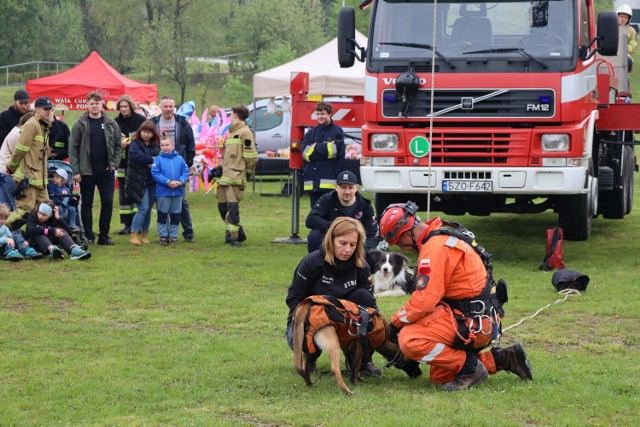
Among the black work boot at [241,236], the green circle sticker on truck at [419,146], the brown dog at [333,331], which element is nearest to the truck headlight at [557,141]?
the green circle sticker on truck at [419,146]

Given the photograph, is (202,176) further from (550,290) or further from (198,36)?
(198,36)

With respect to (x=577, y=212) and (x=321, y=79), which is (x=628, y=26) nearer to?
(x=577, y=212)

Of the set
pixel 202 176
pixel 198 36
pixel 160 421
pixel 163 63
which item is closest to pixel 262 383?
pixel 160 421

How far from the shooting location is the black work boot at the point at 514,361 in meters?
7.11

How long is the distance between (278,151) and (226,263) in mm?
11853

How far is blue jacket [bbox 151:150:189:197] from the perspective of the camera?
558 inches

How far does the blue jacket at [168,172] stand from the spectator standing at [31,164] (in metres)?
1.48

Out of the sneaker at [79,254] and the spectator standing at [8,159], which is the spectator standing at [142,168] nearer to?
the sneaker at [79,254]

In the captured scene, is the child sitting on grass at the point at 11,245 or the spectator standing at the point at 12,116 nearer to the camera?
the child sitting on grass at the point at 11,245

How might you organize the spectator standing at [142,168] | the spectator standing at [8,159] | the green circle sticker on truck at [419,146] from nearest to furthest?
1. the green circle sticker on truck at [419,146]
2. the spectator standing at [8,159]
3. the spectator standing at [142,168]

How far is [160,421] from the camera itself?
6.32 metres

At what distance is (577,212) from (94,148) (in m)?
6.28

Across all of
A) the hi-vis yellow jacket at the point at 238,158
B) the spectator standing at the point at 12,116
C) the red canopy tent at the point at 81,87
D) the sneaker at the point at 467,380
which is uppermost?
the red canopy tent at the point at 81,87

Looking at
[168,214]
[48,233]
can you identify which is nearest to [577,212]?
[168,214]
